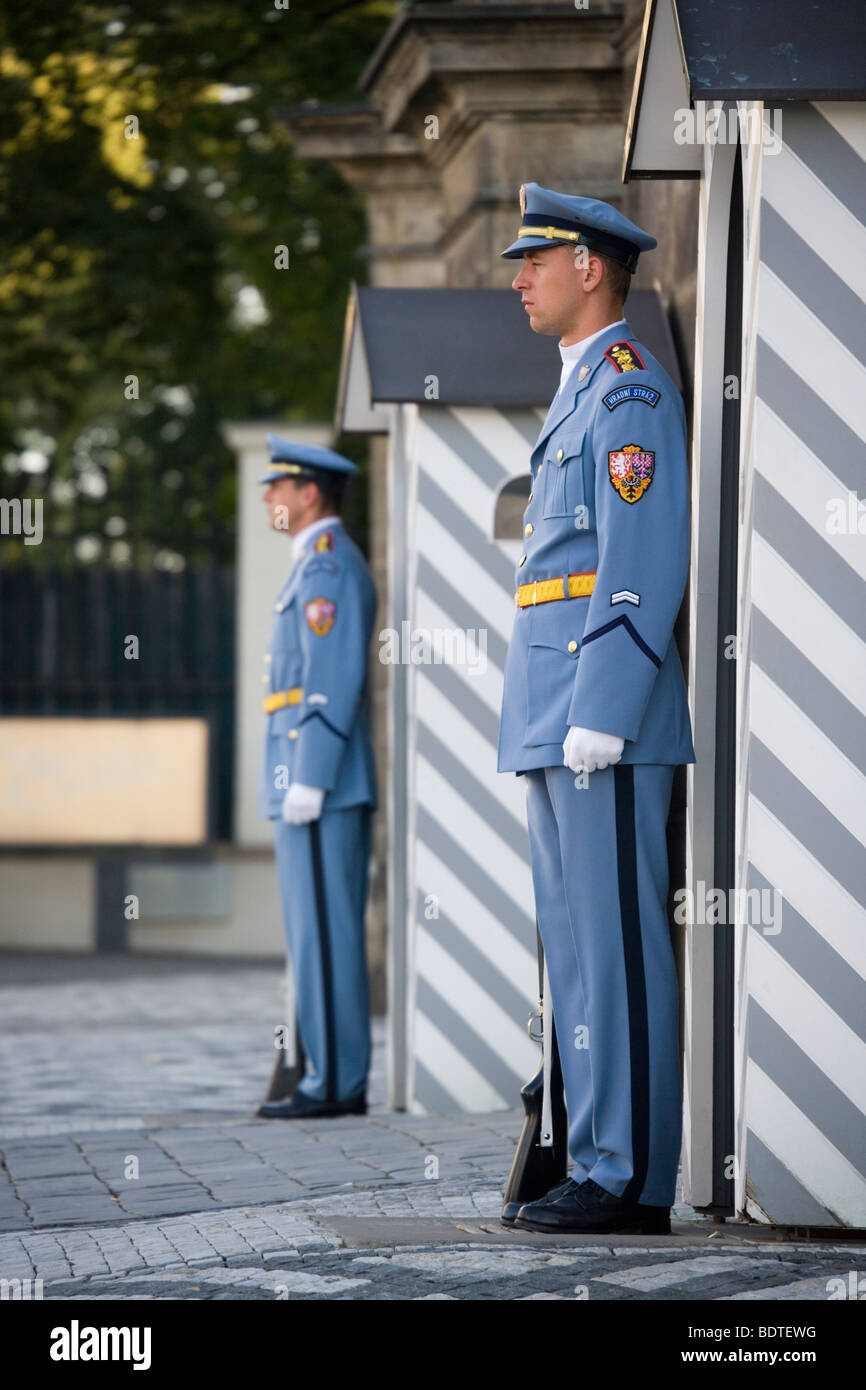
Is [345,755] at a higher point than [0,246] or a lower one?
lower

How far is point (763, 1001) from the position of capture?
4.43 meters

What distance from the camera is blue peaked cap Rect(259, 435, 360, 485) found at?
24.5 feet

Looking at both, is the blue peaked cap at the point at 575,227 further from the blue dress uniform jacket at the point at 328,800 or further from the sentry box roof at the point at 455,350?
the blue dress uniform jacket at the point at 328,800

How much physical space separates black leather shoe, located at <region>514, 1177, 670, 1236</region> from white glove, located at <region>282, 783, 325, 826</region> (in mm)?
2761

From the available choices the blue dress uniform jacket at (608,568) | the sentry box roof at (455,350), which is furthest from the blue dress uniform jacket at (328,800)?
the blue dress uniform jacket at (608,568)

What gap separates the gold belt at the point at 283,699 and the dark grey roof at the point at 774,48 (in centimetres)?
330

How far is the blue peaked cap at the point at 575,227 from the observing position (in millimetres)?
4691

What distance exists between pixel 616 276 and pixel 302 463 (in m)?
2.82

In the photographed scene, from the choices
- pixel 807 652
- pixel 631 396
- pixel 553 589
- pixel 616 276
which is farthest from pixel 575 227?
pixel 807 652

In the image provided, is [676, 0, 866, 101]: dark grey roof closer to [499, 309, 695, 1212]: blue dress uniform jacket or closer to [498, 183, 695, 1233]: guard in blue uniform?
[498, 183, 695, 1233]: guard in blue uniform

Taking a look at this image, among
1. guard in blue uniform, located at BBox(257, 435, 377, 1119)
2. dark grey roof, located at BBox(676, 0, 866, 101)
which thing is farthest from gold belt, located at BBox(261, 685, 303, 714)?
dark grey roof, located at BBox(676, 0, 866, 101)
